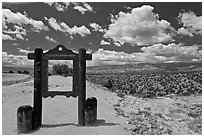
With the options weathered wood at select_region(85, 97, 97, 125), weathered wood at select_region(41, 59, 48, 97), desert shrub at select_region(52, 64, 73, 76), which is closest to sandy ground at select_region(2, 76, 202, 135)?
weathered wood at select_region(85, 97, 97, 125)

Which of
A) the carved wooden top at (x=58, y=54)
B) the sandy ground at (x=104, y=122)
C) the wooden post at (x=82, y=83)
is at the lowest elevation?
the sandy ground at (x=104, y=122)

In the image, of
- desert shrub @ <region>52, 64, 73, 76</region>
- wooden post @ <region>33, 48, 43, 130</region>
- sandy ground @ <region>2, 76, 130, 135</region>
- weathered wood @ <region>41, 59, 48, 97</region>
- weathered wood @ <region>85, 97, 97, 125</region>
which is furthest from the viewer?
desert shrub @ <region>52, 64, 73, 76</region>

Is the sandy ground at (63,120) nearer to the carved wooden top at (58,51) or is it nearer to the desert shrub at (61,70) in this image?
the carved wooden top at (58,51)

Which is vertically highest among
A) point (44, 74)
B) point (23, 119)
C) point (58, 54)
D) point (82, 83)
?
point (58, 54)

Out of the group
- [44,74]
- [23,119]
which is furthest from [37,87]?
[23,119]

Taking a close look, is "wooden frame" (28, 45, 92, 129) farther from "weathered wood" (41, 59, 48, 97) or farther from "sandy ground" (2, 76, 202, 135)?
"sandy ground" (2, 76, 202, 135)

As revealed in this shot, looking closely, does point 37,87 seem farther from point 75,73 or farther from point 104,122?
point 104,122

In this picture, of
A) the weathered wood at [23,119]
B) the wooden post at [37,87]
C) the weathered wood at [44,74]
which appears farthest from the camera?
the weathered wood at [44,74]

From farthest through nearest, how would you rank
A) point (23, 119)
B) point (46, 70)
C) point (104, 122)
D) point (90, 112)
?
1. point (104, 122)
2. point (90, 112)
3. point (46, 70)
4. point (23, 119)

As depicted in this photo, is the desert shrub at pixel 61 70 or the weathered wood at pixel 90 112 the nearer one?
the weathered wood at pixel 90 112

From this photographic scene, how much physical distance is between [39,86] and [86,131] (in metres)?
2.35

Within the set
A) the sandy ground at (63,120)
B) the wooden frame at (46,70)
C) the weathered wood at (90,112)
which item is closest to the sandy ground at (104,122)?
the sandy ground at (63,120)

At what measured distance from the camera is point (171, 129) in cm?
805

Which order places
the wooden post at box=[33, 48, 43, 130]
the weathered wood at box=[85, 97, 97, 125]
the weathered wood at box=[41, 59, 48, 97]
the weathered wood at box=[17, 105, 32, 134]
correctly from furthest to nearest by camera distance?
1. the weathered wood at box=[85, 97, 97, 125]
2. the weathered wood at box=[41, 59, 48, 97]
3. the wooden post at box=[33, 48, 43, 130]
4. the weathered wood at box=[17, 105, 32, 134]
